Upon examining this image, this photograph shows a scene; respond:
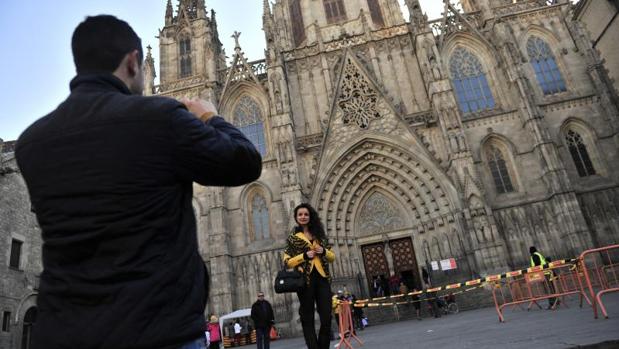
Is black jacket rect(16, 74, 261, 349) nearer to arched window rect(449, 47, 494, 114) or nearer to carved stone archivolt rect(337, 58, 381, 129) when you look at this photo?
carved stone archivolt rect(337, 58, 381, 129)

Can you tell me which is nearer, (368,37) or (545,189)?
(545,189)

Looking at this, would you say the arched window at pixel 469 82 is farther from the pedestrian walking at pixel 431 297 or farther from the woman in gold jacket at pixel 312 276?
the woman in gold jacket at pixel 312 276

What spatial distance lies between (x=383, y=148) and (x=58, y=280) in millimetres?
21493

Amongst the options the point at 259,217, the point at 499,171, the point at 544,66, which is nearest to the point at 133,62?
the point at 259,217

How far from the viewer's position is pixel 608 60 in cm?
1580

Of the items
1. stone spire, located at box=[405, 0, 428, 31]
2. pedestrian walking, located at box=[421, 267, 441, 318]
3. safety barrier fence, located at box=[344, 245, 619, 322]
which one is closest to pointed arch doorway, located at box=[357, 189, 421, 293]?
pedestrian walking, located at box=[421, 267, 441, 318]

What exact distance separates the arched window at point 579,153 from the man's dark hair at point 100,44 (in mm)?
24925

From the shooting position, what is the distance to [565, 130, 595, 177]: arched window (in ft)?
70.1

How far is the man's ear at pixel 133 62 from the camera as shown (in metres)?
1.72

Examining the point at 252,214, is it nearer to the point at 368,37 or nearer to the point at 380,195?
the point at 380,195

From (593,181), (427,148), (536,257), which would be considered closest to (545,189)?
(593,181)

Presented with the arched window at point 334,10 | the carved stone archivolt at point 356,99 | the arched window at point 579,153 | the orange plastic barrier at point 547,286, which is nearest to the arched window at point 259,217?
the carved stone archivolt at point 356,99

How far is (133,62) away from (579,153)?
83.2 feet

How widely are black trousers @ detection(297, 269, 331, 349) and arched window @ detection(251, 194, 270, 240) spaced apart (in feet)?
58.2
